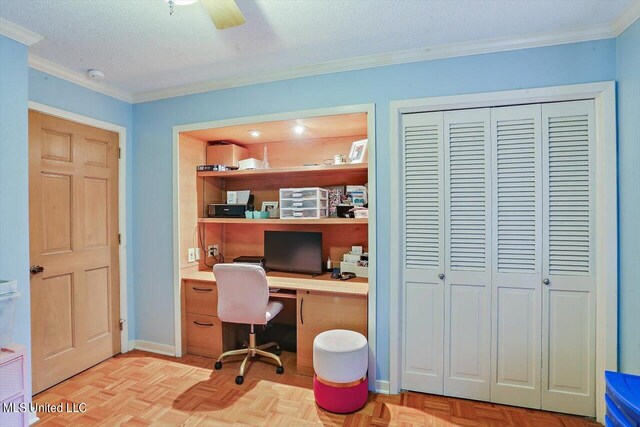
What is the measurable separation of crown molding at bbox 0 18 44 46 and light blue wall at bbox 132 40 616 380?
1.04 meters

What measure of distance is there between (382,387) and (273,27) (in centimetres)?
263

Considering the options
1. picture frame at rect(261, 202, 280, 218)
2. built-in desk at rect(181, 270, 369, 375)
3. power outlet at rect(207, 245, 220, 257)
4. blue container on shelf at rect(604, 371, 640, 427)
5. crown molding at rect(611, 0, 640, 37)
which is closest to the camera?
blue container on shelf at rect(604, 371, 640, 427)

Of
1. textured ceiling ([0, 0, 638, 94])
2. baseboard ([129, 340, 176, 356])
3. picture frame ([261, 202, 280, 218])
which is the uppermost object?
textured ceiling ([0, 0, 638, 94])

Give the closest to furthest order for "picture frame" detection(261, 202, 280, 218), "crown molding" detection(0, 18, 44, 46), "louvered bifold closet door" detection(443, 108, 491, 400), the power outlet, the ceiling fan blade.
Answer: the ceiling fan blade → "crown molding" detection(0, 18, 44, 46) → "louvered bifold closet door" detection(443, 108, 491, 400) → "picture frame" detection(261, 202, 280, 218) → the power outlet

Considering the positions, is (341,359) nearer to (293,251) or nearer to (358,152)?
(293,251)

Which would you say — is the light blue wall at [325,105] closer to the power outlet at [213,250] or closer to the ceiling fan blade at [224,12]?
the power outlet at [213,250]

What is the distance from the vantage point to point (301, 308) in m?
2.50

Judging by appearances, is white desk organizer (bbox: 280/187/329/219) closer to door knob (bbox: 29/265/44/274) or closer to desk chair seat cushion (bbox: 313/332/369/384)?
desk chair seat cushion (bbox: 313/332/369/384)

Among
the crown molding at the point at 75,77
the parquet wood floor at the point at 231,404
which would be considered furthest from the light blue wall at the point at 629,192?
the crown molding at the point at 75,77

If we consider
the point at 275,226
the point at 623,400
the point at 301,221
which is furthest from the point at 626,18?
the point at 275,226

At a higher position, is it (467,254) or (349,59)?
(349,59)

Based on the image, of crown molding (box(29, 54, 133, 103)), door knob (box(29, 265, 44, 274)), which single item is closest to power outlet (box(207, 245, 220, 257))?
door knob (box(29, 265, 44, 274))

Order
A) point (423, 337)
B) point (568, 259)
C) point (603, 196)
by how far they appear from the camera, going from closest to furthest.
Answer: point (603, 196) < point (568, 259) < point (423, 337)

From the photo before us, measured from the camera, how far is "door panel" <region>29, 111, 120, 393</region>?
7.52 ft
